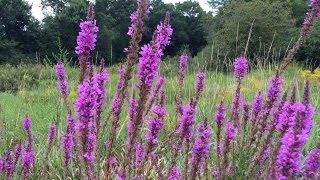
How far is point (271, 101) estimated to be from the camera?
2416mm

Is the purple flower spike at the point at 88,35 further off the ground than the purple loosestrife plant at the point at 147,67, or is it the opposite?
the purple flower spike at the point at 88,35

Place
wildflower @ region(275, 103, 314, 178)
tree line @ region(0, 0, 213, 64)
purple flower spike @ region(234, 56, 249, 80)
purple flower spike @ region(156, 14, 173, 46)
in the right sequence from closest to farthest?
wildflower @ region(275, 103, 314, 178)
purple flower spike @ region(156, 14, 173, 46)
purple flower spike @ region(234, 56, 249, 80)
tree line @ region(0, 0, 213, 64)

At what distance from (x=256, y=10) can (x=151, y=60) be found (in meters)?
25.8

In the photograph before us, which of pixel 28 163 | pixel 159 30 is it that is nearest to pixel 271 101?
pixel 159 30

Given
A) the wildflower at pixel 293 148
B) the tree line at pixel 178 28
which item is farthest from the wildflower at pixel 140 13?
the tree line at pixel 178 28

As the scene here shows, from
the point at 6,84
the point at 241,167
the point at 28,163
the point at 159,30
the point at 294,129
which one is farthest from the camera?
the point at 6,84

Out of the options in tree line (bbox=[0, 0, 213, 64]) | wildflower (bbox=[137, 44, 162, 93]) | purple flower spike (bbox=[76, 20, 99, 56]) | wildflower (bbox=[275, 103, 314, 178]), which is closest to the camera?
wildflower (bbox=[275, 103, 314, 178])

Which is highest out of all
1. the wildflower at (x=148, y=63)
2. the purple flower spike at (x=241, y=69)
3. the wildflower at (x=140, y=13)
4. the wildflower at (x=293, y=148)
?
the wildflower at (x=140, y=13)

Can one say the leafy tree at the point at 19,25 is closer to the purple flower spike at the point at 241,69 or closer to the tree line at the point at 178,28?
the tree line at the point at 178,28

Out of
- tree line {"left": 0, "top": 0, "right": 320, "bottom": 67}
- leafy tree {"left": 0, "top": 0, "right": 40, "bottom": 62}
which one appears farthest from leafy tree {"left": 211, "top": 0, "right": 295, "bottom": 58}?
leafy tree {"left": 0, "top": 0, "right": 40, "bottom": 62}

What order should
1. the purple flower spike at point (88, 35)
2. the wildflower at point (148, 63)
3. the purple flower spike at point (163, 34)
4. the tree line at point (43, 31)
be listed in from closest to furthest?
the wildflower at point (148, 63), the purple flower spike at point (163, 34), the purple flower spike at point (88, 35), the tree line at point (43, 31)

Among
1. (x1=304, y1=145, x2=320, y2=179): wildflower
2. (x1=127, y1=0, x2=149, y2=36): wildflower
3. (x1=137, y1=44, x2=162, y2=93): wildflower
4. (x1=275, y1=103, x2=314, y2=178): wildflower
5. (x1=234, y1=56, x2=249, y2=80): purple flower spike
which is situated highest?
(x1=127, y1=0, x2=149, y2=36): wildflower

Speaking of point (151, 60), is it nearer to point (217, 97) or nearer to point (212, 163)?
point (212, 163)

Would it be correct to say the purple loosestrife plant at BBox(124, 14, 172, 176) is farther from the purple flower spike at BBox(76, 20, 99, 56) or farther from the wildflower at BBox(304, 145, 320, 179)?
the wildflower at BBox(304, 145, 320, 179)
